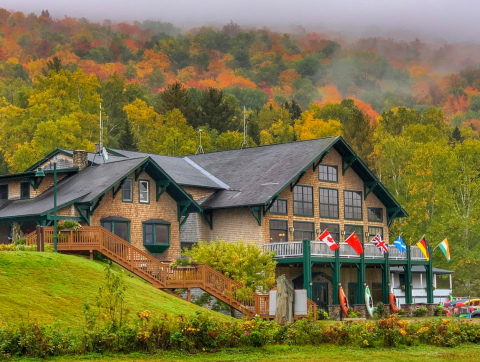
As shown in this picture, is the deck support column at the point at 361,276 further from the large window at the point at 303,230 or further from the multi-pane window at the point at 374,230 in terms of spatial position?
the multi-pane window at the point at 374,230

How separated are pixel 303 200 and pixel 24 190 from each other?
16559 millimetres

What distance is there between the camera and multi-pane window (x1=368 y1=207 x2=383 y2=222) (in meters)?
61.4

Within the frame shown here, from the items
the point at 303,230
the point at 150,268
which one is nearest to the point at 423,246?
the point at 303,230

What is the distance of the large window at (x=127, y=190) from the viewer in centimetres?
5056

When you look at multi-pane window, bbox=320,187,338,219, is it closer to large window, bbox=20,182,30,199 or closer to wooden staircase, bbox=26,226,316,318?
wooden staircase, bbox=26,226,316,318

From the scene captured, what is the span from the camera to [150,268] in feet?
146

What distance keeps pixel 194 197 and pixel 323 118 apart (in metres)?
74.7

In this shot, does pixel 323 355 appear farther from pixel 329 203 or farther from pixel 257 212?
pixel 329 203

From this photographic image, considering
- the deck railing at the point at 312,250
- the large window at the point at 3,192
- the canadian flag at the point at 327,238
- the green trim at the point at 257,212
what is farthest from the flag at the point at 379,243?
the large window at the point at 3,192

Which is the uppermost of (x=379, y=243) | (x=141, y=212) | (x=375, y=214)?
(x=375, y=214)

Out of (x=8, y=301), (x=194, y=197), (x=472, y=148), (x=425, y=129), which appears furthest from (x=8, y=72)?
(x=8, y=301)

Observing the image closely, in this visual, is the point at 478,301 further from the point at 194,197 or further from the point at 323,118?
the point at 323,118

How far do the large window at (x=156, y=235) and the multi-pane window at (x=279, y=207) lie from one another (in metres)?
6.50

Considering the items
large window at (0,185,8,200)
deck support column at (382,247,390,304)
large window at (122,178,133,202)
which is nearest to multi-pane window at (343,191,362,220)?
deck support column at (382,247,390,304)
